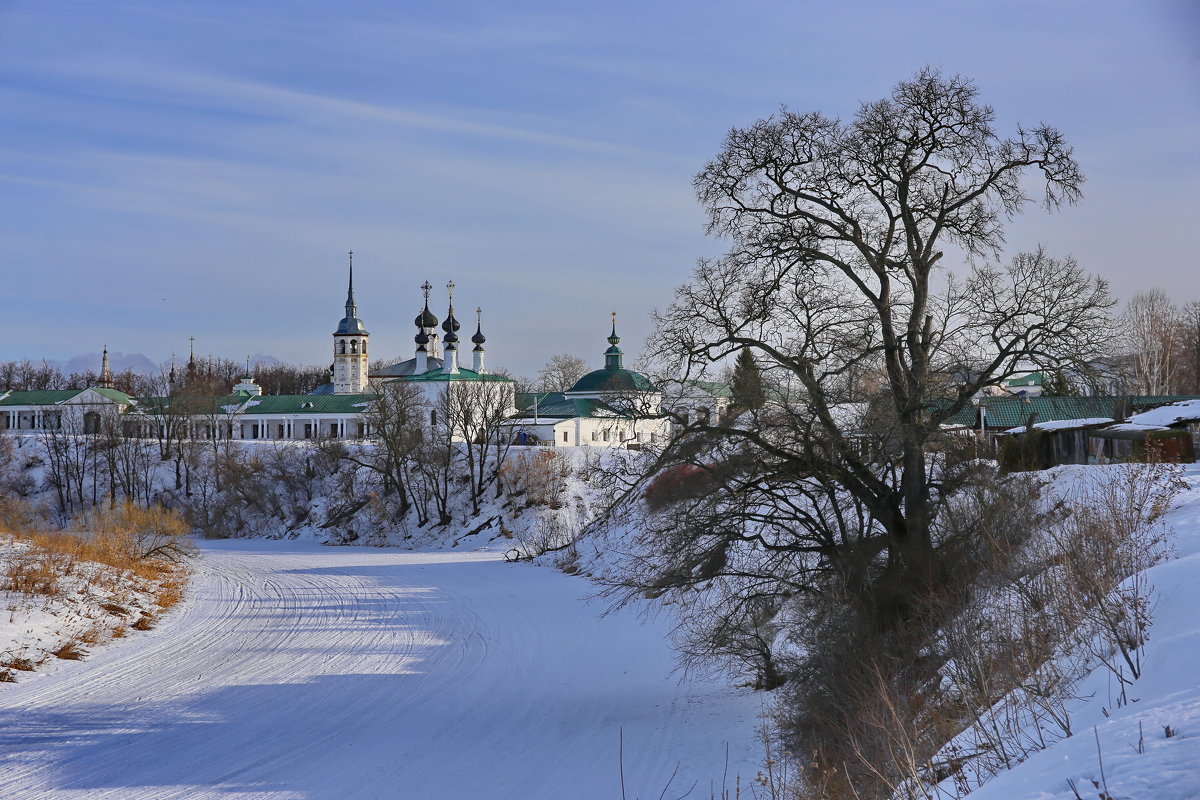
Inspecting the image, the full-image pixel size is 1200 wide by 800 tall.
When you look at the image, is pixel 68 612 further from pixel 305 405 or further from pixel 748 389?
pixel 305 405

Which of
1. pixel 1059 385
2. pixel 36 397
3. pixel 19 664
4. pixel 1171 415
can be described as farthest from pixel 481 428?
pixel 36 397

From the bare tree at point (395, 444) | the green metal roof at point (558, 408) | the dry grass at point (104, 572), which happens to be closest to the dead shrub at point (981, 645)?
Result: the dry grass at point (104, 572)

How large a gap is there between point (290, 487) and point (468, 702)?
138 feet

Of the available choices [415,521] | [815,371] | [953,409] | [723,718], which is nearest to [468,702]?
[723,718]

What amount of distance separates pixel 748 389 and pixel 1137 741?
359 inches

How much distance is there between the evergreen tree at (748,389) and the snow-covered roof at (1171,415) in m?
14.6

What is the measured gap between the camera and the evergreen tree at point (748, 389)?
13.8 m

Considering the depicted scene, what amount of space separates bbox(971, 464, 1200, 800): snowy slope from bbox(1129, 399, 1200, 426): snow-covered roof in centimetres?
1888

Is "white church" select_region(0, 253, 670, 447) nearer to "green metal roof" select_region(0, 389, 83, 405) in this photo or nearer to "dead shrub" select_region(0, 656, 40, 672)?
"green metal roof" select_region(0, 389, 83, 405)

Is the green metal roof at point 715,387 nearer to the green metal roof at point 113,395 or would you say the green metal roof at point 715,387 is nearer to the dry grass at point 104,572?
the dry grass at point 104,572

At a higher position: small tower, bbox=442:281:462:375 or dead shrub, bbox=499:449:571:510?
small tower, bbox=442:281:462:375

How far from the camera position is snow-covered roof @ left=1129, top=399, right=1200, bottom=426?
2358 centimetres

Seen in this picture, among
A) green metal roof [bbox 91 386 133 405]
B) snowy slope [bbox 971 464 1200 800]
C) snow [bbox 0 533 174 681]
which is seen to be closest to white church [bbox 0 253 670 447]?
green metal roof [bbox 91 386 133 405]

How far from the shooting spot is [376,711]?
49.3 feet
